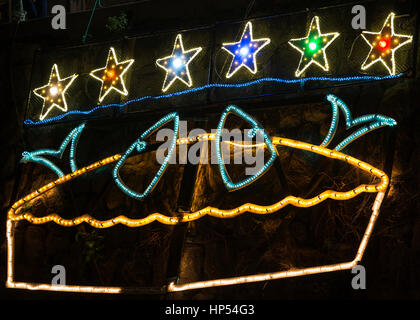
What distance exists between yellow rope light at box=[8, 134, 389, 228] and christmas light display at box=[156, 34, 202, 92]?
109 cm

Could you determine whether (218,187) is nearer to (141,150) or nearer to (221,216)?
(221,216)

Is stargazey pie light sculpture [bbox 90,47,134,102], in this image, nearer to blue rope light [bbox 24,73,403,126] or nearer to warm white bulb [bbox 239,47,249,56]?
blue rope light [bbox 24,73,403,126]

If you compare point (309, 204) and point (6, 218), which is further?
point (6, 218)

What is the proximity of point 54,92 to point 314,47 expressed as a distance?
4.13 metres

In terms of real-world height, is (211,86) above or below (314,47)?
below

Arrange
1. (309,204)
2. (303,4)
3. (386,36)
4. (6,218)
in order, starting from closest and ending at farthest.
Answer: (309,204), (386,36), (303,4), (6,218)

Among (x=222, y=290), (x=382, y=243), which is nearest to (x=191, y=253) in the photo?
(x=222, y=290)

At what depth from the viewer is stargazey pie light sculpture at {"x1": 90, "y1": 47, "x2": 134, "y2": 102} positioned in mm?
8305

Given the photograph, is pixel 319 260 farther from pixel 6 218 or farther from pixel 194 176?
pixel 6 218

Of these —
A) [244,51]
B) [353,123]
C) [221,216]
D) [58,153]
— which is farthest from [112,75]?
[353,123]

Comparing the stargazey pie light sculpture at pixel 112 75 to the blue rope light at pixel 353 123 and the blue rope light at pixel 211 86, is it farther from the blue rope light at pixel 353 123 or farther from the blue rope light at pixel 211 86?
the blue rope light at pixel 353 123

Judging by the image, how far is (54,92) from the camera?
8711 millimetres

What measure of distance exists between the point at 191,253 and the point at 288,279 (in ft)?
4.45

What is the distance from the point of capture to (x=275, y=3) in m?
8.18
